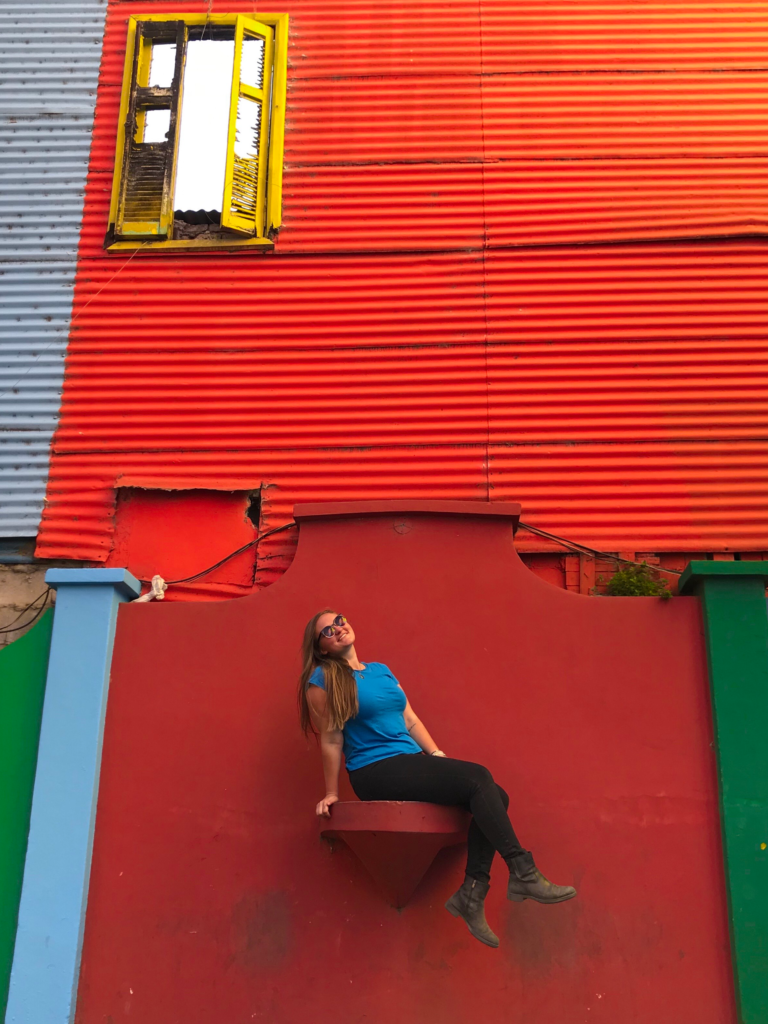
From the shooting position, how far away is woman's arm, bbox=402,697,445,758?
18.0 ft

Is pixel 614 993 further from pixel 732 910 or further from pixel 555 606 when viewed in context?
pixel 555 606

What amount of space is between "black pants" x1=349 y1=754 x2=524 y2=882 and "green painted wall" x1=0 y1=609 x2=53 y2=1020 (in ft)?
7.06

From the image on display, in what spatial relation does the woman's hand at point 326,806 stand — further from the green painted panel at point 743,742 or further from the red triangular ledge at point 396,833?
the green painted panel at point 743,742

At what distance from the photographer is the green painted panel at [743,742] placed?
206 inches

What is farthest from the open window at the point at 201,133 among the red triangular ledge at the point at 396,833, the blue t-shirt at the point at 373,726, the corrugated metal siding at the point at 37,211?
the red triangular ledge at the point at 396,833

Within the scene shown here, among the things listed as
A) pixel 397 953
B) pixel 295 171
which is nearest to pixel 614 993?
pixel 397 953

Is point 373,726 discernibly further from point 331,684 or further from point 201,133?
point 201,133

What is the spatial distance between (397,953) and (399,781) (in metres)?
1.14

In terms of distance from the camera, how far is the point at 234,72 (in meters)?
7.80

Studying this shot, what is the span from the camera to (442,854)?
5.50 metres

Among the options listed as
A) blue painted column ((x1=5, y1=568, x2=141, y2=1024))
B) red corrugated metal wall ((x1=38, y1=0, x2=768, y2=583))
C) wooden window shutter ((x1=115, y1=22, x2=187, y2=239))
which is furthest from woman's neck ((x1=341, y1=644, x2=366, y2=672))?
wooden window shutter ((x1=115, y1=22, x2=187, y2=239))

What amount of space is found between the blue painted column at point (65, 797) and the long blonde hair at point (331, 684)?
4.50ft

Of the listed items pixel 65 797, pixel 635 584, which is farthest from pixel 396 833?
pixel 635 584

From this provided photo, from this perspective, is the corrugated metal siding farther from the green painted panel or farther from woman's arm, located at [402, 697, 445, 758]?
the green painted panel
